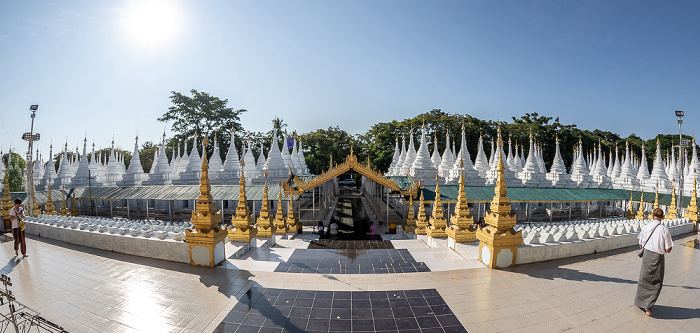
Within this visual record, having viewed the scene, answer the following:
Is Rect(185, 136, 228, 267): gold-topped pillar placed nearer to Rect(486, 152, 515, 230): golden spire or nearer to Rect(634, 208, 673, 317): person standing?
Rect(486, 152, 515, 230): golden spire

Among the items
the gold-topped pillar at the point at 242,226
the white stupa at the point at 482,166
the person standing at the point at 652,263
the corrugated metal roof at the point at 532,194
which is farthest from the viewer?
the white stupa at the point at 482,166

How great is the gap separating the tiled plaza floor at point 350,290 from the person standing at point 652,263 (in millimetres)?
291

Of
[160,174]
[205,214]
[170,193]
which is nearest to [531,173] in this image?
[205,214]

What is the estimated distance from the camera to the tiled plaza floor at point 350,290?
16.4 feet

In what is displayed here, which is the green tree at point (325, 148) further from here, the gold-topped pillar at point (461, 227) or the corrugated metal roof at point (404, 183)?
the gold-topped pillar at point (461, 227)

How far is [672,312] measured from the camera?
5.43 metres

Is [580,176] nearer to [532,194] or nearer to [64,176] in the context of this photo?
[532,194]

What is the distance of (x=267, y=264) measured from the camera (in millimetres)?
7977

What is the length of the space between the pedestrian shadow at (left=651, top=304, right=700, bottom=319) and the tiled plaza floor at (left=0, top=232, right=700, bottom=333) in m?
0.02

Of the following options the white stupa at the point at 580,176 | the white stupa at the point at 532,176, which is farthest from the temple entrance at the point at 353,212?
the white stupa at the point at 580,176

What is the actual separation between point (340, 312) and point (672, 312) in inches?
243

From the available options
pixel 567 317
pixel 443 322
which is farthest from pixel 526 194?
pixel 443 322

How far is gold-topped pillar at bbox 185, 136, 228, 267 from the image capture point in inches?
298

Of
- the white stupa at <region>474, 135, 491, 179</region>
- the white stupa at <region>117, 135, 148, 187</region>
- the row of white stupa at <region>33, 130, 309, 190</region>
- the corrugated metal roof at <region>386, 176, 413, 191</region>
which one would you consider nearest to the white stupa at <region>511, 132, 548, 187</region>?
the white stupa at <region>474, 135, 491, 179</region>
